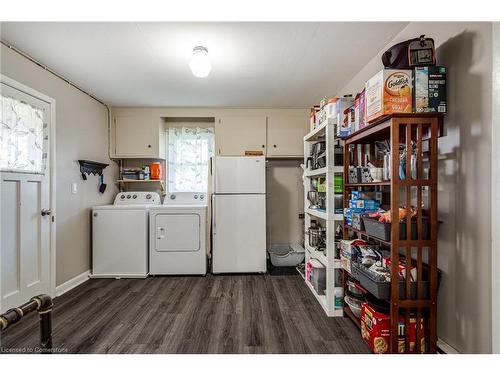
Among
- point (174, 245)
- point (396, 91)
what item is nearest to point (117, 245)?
point (174, 245)

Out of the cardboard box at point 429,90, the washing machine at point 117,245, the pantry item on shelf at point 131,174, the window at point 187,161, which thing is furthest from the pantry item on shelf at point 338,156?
the pantry item on shelf at point 131,174

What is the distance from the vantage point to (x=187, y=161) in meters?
3.79

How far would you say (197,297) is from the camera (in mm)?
2502

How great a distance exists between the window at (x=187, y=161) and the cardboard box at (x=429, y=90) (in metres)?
2.86

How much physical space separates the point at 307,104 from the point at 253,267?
7.62 feet

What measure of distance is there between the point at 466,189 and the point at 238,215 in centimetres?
226

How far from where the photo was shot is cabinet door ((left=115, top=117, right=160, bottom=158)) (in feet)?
11.4

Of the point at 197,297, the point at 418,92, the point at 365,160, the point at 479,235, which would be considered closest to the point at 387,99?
the point at 418,92

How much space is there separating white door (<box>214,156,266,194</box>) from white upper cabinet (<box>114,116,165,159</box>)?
3.40 feet

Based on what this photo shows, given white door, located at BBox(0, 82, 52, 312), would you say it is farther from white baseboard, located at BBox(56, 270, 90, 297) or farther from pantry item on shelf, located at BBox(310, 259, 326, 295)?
pantry item on shelf, located at BBox(310, 259, 326, 295)

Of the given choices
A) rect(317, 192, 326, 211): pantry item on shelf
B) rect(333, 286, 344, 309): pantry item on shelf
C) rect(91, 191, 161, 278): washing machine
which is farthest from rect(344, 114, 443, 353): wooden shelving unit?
rect(91, 191, 161, 278): washing machine

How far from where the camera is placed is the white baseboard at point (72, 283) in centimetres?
256

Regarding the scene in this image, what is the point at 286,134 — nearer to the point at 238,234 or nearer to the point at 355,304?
the point at 238,234
